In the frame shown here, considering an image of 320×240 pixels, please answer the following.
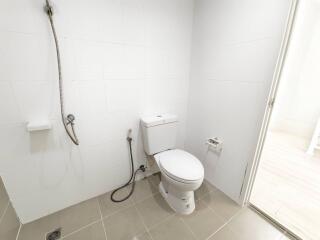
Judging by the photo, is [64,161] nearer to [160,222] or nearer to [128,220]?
[128,220]

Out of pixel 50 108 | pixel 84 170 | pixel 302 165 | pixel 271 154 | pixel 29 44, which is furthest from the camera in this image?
pixel 271 154

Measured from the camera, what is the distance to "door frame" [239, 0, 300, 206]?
975 mm

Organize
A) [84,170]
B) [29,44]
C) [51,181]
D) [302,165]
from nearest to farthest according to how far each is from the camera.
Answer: [29,44], [51,181], [84,170], [302,165]

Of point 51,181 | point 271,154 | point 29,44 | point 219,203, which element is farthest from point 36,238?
point 271,154

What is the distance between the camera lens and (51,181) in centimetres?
131

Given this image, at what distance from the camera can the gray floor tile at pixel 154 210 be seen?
1341 mm

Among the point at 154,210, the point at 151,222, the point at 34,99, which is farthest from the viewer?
the point at 154,210

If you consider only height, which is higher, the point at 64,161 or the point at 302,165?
the point at 64,161

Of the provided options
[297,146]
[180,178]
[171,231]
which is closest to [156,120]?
[180,178]

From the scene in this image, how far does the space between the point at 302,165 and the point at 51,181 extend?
9.45 ft

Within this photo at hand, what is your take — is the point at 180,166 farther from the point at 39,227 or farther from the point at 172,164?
the point at 39,227

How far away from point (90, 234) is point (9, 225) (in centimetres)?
56

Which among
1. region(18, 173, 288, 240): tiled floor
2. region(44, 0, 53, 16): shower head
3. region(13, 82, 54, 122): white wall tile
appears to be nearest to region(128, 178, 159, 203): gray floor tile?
region(18, 173, 288, 240): tiled floor

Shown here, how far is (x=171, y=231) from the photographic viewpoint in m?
1.25
